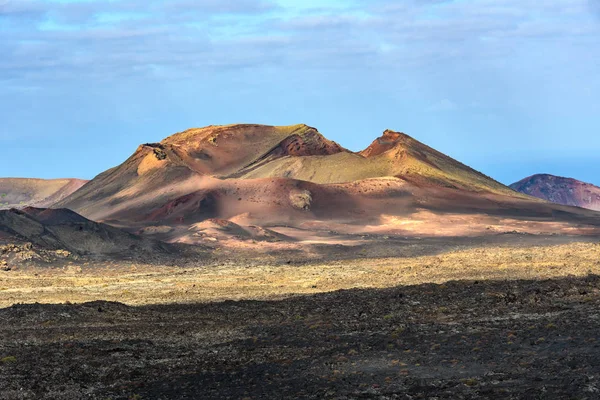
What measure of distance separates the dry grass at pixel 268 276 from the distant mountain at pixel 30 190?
123716 millimetres

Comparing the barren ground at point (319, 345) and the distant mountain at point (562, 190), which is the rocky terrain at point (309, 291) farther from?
the distant mountain at point (562, 190)

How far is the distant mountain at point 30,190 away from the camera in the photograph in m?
181

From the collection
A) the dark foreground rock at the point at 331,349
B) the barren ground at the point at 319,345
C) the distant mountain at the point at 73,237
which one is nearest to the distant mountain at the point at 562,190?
the distant mountain at the point at 73,237

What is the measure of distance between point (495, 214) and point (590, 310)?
8080 cm

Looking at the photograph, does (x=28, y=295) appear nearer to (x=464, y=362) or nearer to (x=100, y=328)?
(x=100, y=328)

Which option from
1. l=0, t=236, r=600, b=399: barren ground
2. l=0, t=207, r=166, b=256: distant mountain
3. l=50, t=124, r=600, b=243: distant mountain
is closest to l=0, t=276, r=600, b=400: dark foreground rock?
l=0, t=236, r=600, b=399: barren ground

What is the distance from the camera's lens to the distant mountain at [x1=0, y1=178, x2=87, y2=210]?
18100 cm

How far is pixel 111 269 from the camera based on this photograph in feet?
200

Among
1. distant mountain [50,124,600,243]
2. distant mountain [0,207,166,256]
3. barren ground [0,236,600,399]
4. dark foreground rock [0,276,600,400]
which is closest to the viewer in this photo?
dark foreground rock [0,276,600,400]

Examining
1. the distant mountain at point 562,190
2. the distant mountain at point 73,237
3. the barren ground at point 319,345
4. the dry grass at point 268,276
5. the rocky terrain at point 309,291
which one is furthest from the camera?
the distant mountain at point 562,190

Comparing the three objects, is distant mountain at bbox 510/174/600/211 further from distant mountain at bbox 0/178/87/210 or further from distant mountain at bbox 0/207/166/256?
distant mountain at bbox 0/207/166/256

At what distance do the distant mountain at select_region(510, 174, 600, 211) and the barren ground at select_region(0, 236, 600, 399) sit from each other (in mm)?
141684

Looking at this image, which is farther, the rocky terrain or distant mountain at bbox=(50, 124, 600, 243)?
distant mountain at bbox=(50, 124, 600, 243)

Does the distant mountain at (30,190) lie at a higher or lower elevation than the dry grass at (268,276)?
higher
